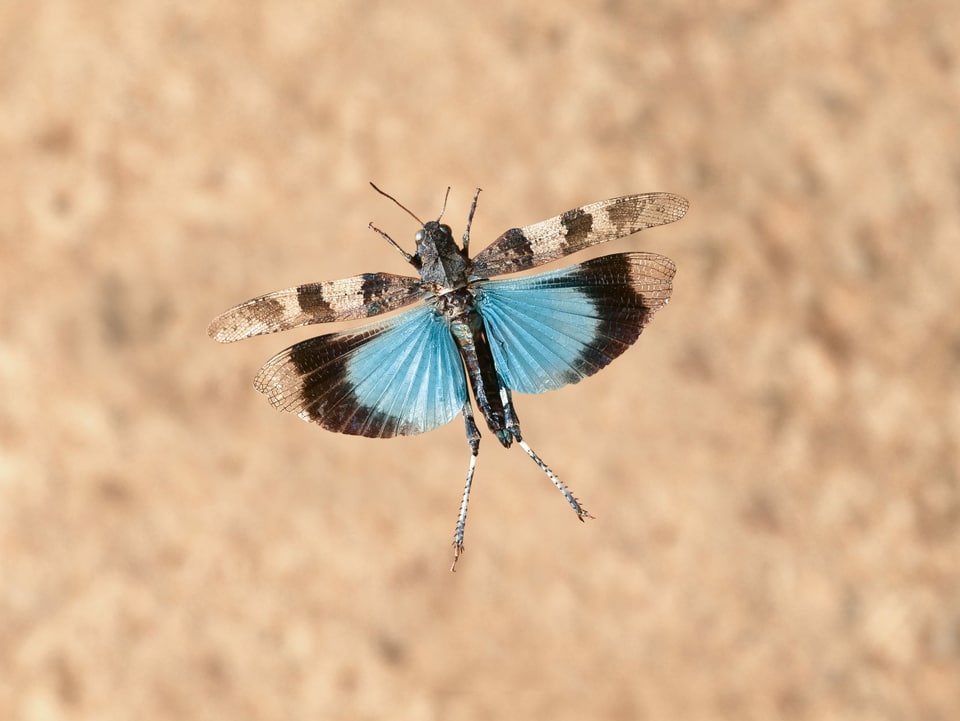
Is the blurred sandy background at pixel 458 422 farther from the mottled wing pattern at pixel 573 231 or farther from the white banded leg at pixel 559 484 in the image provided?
the white banded leg at pixel 559 484

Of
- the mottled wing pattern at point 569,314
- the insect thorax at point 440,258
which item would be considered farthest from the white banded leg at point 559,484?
the insect thorax at point 440,258

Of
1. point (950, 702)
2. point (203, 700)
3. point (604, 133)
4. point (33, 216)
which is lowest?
point (950, 702)

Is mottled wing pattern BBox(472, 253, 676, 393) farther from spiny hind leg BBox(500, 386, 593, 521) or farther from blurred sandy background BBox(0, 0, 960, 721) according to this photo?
blurred sandy background BBox(0, 0, 960, 721)

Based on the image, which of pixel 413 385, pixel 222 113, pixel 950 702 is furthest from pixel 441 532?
pixel 413 385

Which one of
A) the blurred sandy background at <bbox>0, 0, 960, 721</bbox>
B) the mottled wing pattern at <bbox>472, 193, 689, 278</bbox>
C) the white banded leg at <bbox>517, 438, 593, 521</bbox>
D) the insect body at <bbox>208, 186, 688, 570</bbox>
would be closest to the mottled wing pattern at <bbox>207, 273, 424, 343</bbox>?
the insect body at <bbox>208, 186, 688, 570</bbox>

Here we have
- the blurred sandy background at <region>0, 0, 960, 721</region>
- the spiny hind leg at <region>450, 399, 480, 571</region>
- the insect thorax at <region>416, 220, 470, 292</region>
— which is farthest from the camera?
the blurred sandy background at <region>0, 0, 960, 721</region>

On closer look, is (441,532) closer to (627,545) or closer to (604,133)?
(627,545)

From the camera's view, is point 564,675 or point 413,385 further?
point 564,675
